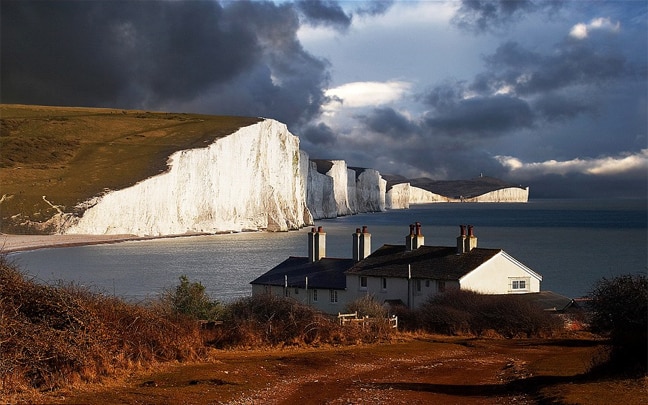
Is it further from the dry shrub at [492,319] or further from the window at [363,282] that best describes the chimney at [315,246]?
the dry shrub at [492,319]

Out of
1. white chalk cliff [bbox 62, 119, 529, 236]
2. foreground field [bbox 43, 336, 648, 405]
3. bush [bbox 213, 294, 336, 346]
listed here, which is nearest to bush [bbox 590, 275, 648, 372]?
foreground field [bbox 43, 336, 648, 405]

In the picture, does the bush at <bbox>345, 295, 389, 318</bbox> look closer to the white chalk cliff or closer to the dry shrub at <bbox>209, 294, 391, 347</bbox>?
the dry shrub at <bbox>209, 294, 391, 347</bbox>

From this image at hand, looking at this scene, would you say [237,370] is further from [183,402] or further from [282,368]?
[183,402]

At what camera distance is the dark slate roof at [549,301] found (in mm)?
31938

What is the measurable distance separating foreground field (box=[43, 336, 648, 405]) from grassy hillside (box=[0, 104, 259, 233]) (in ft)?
290

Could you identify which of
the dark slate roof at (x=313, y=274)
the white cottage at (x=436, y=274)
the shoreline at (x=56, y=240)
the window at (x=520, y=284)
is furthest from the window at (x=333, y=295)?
the shoreline at (x=56, y=240)

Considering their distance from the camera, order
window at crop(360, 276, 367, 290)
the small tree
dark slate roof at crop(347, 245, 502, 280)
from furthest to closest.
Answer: window at crop(360, 276, 367, 290)
dark slate roof at crop(347, 245, 502, 280)
the small tree

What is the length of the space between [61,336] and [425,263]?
20.3 m

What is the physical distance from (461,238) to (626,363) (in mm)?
17139

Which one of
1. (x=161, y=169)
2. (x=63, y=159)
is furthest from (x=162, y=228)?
(x=63, y=159)

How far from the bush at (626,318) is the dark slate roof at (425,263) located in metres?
13.0

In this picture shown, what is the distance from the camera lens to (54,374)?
56.0 feet

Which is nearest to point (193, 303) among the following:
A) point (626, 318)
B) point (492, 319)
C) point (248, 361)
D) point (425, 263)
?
point (425, 263)

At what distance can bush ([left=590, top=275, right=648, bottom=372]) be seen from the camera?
1791 centimetres
